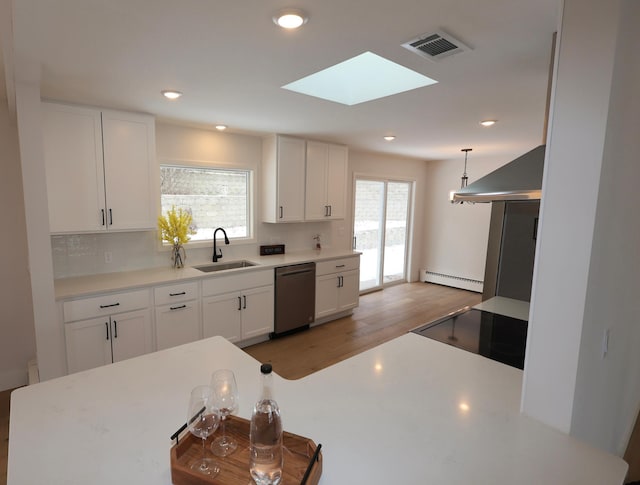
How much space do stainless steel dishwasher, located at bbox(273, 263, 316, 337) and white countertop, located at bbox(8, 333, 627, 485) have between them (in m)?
2.29

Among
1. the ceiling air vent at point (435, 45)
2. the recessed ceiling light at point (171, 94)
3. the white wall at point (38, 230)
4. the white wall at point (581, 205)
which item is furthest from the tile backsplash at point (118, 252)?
the white wall at point (581, 205)

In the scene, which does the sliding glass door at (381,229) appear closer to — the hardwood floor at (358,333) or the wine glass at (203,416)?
the hardwood floor at (358,333)

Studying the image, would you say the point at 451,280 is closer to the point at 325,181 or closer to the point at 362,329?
the point at 362,329

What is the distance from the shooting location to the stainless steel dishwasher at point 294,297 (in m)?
3.97

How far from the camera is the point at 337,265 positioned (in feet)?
15.0

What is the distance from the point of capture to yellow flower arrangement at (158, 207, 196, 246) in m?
3.45

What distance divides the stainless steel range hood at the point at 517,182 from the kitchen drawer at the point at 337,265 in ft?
9.32

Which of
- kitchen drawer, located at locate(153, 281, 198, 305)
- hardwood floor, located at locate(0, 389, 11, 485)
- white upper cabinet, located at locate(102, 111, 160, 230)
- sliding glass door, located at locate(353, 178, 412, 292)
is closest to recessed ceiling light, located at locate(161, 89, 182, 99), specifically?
white upper cabinet, located at locate(102, 111, 160, 230)

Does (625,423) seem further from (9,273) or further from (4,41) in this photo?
(9,273)

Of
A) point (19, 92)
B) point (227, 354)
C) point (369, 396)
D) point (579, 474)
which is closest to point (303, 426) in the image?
point (369, 396)

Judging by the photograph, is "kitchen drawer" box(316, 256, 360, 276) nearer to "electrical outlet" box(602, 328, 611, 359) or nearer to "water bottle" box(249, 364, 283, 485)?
"electrical outlet" box(602, 328, 611, 359)

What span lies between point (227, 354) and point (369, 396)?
741 millimetres

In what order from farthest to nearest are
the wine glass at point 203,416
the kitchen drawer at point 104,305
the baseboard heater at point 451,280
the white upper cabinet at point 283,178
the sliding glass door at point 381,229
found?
the baseboard heater at point 451,280
the sliding glass door at point 381,229
the white upper cabinet at point 283,178
the kitchen drawer at point 104,305
the wine glass at point 203,416

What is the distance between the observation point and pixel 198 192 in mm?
3883
